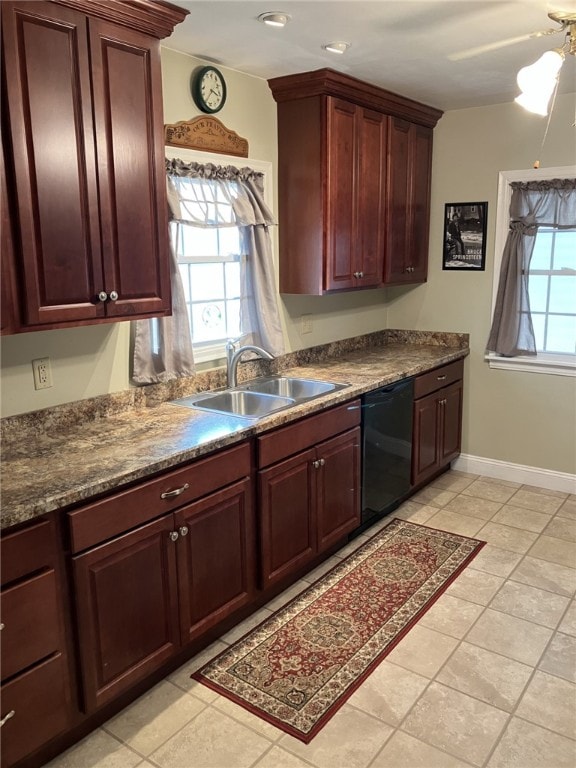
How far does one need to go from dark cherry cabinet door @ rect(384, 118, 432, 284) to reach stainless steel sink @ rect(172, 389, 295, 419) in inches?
52.4

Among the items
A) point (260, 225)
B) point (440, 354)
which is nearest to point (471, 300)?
point (440, 354)

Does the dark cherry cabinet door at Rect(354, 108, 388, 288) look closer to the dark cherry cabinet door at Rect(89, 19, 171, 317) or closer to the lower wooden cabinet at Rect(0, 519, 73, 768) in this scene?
the dark cherry cabinet door at Rect(89, 19, 171, 317)

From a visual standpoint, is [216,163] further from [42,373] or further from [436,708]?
[436,708]

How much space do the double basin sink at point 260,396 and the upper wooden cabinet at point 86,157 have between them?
0.71m

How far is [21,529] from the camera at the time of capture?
1.77 m

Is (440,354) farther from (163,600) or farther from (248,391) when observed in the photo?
(163,600)

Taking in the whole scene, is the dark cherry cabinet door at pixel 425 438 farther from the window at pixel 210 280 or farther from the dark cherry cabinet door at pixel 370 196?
the window at pixel 210 280

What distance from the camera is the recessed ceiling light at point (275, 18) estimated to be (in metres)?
2.34

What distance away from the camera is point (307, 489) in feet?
9.68

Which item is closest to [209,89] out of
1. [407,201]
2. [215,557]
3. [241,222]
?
[241,222]

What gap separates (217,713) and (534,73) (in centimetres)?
253

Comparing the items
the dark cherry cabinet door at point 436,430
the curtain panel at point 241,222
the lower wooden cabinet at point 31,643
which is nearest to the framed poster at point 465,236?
the dark cherry cabinet door at point 436,430

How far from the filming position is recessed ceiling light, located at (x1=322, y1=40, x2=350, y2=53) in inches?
106

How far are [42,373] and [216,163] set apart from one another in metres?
1.35
